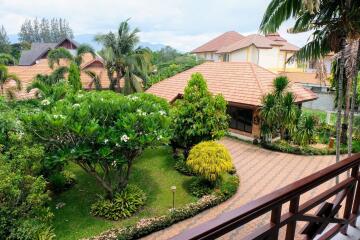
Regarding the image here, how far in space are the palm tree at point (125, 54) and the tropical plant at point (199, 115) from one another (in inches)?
413

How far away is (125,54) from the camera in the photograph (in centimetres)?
2142

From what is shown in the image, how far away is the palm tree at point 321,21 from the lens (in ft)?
18.6

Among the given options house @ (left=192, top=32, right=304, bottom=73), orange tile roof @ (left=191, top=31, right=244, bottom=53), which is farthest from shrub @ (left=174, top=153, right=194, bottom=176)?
orange tile roof @ (left=191, top=31, right=244, bottom=53)

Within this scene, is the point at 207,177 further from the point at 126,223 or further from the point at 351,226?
the point at 351,226

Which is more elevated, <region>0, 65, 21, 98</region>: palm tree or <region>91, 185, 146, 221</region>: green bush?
<region>0, 65, 21, 98</region>: palm tree

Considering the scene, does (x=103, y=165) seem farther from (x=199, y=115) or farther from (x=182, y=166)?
(x=199, y=115)

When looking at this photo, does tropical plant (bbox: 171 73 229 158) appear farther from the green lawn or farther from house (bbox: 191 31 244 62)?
house (bbox: 191 31 244 62)

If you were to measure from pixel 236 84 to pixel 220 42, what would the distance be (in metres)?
34.7

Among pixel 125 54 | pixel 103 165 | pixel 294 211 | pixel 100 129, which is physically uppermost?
pixel 125 54

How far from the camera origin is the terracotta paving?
8.20 metres

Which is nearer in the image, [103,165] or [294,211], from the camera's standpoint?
Result: [294,211]

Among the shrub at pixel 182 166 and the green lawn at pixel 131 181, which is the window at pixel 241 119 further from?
the green lawn at pixel 131 181

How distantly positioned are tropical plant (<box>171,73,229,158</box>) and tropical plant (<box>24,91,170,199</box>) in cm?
253

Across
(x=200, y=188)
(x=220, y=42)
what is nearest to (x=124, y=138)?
(x=200, y=188)
